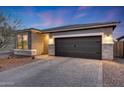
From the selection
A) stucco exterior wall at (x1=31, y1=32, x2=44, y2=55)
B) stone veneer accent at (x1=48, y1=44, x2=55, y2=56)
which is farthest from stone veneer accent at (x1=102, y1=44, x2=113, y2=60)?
stucco exterior wall at (x1=31, y1=32, x2=44, y2=55)

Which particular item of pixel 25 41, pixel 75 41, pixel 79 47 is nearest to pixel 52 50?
pixel 75 41

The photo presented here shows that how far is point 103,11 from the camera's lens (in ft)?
62.9

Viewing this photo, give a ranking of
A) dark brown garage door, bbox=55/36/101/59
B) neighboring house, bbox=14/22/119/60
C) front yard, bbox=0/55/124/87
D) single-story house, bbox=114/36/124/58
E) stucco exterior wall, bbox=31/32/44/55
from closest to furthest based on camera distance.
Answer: front yard, bbox=0/55/124/87 → neighboring house, bbox=14/22/119/60 → dark brown garage door, bbox=55/36/101/59 → single-story house, bbox=114/36/124/58 → stucco exterior wall, bbox=31/32/44/55

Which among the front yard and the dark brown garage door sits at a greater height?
the dark brown garage door

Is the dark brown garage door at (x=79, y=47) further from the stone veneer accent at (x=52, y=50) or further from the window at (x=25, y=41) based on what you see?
the window at (x=25, y=41)

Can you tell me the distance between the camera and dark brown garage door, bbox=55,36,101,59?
343 inches

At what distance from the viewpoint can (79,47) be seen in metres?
9.48

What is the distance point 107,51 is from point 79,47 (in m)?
2.54

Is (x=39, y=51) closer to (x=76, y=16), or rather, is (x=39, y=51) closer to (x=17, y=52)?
(x=17, y=52)

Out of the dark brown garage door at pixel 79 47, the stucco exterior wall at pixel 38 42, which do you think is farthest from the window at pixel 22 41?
the dark brown garage door at pixel 79 47

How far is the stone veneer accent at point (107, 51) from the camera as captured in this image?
8.21 meters

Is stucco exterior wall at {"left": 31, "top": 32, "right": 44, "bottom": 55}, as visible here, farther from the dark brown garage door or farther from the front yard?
the front yard
